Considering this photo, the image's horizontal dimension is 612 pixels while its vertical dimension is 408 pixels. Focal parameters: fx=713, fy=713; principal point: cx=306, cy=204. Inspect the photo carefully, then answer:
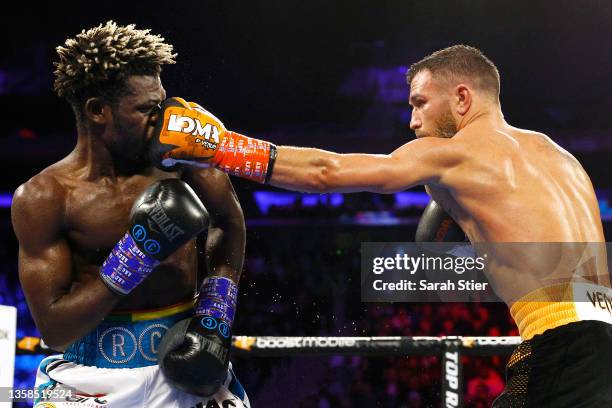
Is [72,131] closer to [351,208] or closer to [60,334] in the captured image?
[351,208]

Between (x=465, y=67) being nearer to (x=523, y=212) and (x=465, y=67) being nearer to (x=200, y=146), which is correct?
(x=523, y=212)

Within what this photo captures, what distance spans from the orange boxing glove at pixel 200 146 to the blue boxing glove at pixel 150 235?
0.33 ft

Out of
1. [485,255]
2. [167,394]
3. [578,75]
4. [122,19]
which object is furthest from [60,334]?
[578,75]

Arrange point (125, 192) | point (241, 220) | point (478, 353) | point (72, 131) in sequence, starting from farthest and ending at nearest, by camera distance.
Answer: point (72, 131), point (478, 353), point (241, 220), point (125, 192)

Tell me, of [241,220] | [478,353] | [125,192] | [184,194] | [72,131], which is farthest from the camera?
[72,131]

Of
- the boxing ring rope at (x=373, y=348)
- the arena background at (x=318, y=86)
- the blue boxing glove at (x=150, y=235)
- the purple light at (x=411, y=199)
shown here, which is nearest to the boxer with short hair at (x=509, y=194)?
the blue boxing glove at (x=150, y=235)

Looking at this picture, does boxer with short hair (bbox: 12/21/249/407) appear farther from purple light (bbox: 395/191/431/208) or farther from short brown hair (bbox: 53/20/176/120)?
purple light (bbox: 395/191/431/208)

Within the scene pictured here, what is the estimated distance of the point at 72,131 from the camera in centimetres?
638

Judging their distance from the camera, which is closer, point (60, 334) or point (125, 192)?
point (60, 334)

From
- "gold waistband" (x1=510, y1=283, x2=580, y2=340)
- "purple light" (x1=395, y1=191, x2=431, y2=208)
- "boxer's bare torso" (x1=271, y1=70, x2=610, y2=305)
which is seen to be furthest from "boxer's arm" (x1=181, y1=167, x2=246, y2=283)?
"purple light" (x1=395, y1=191, x2=431, y2=208)

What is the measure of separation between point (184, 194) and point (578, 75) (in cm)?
584

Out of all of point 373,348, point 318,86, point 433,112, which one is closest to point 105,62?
point 433,112

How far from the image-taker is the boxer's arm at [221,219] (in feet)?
6.83

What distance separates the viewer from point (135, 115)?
6.38ft
